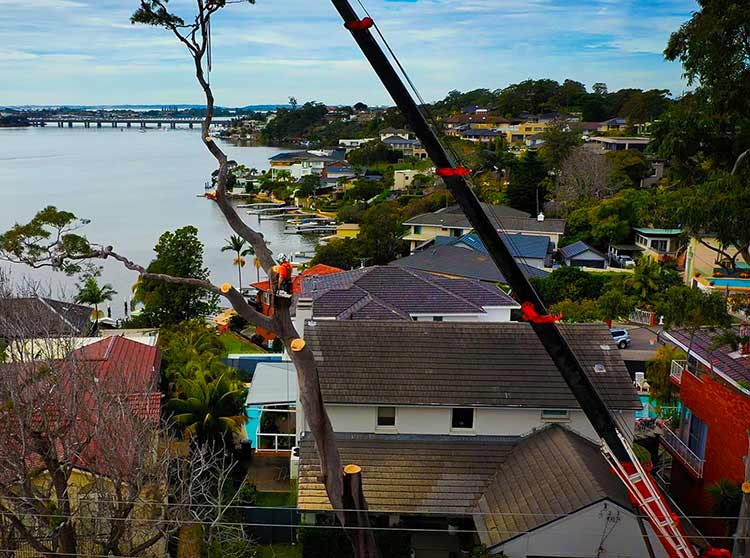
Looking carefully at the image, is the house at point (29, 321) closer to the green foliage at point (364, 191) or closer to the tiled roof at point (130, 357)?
the tiled roof at point (130, 357)

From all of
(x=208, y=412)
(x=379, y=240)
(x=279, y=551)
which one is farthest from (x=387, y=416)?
(x=379, y=240)

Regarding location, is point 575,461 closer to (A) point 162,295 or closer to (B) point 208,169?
(A) point 162,295

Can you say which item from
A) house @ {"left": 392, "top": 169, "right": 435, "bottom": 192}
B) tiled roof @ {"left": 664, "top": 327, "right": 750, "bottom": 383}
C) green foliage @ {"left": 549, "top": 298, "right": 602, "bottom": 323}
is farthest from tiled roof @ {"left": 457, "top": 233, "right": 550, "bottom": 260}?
house @ {"left": 392, "top": 169, "right": 435, "bottom": 192}

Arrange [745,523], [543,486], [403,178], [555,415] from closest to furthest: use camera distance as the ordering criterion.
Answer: [745,523]
[543,486]
[555,415]
[403,178]

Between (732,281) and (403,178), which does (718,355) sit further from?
(403,178)

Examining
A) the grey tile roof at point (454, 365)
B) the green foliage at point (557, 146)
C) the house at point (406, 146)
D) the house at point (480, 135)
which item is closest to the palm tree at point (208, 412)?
the grey tile roof at point (454, 365)

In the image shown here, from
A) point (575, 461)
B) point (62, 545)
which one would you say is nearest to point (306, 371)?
point (62, 545)
